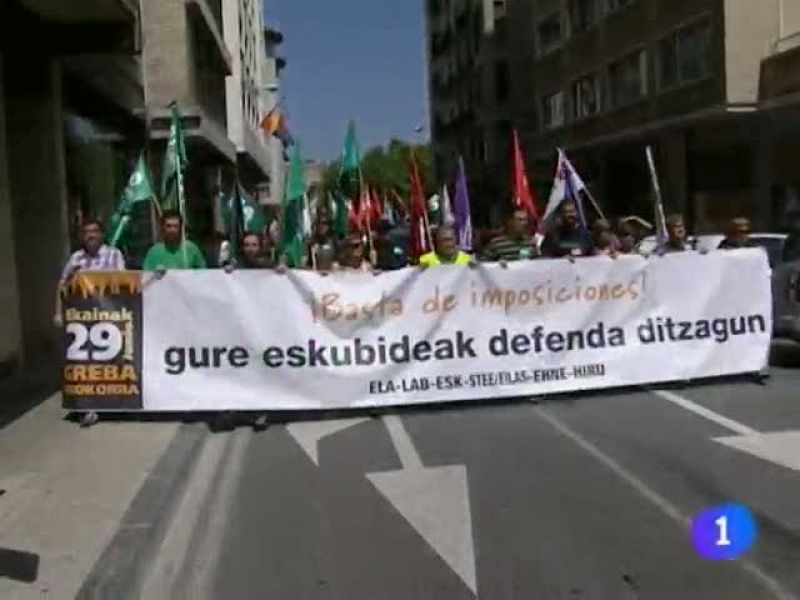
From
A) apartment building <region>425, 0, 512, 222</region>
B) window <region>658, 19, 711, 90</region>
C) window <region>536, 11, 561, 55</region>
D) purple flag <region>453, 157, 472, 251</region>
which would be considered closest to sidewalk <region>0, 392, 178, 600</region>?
purple flag <region>453, 157, 472, 251</region>

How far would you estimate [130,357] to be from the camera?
10352 mm

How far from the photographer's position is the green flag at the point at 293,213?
16.3 metres

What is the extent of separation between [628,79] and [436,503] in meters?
37.9

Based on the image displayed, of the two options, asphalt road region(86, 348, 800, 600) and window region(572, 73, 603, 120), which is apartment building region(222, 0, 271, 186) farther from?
asphalt road region(86, 348, 800, 600)

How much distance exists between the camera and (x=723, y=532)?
6359 millimetres

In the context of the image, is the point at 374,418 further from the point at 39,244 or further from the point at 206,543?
the point at 39,244

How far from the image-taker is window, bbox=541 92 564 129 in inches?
2039

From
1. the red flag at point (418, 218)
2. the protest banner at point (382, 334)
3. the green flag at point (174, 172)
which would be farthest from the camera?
the red flag at point (418, 218)

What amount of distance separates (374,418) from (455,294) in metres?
1.31

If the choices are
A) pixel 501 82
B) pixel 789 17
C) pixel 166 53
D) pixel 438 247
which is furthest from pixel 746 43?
pixel 501 82

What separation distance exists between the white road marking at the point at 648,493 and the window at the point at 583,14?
38.3m

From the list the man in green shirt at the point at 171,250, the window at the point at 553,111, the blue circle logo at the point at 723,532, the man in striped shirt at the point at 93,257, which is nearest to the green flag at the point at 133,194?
the man in striped shirt at the point at 93,257

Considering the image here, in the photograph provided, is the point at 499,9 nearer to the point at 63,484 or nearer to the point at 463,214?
the point at 463,214

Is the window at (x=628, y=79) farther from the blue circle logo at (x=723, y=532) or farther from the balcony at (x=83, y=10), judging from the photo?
the blue circle logo at (x=723, y=532)
